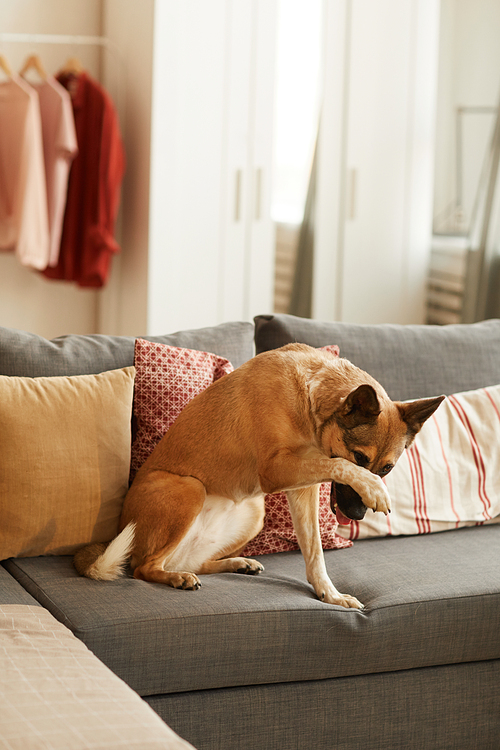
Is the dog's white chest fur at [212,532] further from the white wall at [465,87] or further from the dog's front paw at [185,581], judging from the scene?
the white wall at [465,87]

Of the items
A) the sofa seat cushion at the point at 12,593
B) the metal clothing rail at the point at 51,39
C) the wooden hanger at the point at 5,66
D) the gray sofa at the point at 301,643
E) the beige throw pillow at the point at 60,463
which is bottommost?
the gray sofa at the point at 301,643

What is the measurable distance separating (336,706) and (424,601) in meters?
0.28

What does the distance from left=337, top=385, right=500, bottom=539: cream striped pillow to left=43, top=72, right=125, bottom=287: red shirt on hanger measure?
2021 millimetres

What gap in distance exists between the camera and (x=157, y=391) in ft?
6.51

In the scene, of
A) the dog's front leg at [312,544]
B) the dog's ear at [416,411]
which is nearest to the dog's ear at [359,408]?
the dog's ear at [416,411]

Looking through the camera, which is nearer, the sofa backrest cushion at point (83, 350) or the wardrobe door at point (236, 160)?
the sofa backrest cushion at point (83, 350)

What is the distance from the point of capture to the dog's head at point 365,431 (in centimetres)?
153

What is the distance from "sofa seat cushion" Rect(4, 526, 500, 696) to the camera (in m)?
1.44

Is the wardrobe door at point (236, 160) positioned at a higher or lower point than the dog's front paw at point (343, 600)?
higher

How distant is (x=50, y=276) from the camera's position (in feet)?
12.5

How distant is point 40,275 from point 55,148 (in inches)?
24.6

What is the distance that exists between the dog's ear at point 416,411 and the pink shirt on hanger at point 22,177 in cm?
242

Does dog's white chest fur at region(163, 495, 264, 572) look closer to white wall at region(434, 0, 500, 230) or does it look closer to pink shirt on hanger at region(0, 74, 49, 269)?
pink shirt on hanger at region(0, 74, 49, 269)

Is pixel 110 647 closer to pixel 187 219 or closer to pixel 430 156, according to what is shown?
pixel 187 219
